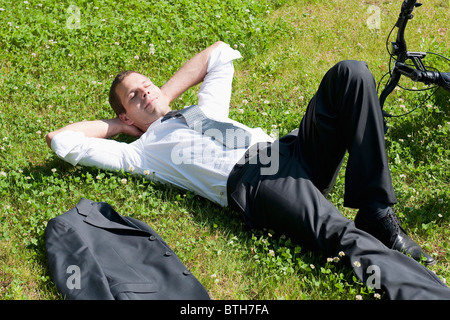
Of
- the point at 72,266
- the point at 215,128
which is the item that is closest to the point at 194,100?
the point at 215,128

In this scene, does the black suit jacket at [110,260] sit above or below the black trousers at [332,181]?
below

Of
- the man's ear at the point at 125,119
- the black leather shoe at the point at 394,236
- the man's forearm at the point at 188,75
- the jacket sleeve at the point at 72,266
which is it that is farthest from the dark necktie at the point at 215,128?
the jacket sleeve at the point at 72,266

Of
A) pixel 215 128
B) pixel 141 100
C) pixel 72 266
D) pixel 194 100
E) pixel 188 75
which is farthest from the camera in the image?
pixel 194 100

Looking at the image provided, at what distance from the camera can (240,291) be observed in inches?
160

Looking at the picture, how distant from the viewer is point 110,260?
3.91 m

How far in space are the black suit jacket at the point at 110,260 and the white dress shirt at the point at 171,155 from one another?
0.69 metres

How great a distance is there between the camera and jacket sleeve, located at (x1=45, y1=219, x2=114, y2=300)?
11.8ft

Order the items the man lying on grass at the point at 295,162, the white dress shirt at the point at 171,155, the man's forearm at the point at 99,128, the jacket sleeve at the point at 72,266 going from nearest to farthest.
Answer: the jacket sleeve at the point at 72,266, the man lying on grass at the point at 295,162, the white dress shirt at the point at 171,155, the man's forearm at the point at 99,128

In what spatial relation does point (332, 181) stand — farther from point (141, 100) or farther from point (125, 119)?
point (125, 119)

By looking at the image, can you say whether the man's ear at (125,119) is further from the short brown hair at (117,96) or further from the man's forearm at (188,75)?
the man's forearm at (188,75)

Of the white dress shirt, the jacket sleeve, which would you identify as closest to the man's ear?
the white dress shirt

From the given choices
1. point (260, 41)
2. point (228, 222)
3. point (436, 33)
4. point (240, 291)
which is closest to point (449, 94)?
point (436, 33)

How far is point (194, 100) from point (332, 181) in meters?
2.40

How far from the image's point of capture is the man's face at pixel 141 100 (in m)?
5.23
